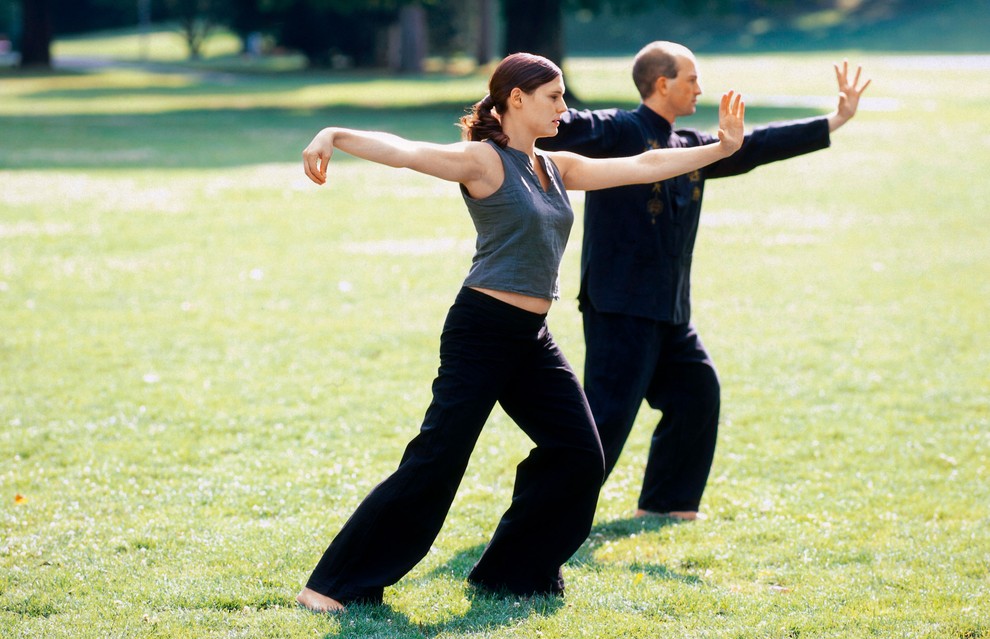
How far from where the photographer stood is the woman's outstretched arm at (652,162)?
15.9ft

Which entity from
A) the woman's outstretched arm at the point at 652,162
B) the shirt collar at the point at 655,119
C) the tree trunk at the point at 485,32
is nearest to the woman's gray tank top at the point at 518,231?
the woman's outstretched arm at the point at 652,162

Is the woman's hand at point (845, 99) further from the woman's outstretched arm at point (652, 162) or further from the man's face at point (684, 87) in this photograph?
the woman's outstretched arm at point (652, 162)

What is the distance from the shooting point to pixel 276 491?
6.28m

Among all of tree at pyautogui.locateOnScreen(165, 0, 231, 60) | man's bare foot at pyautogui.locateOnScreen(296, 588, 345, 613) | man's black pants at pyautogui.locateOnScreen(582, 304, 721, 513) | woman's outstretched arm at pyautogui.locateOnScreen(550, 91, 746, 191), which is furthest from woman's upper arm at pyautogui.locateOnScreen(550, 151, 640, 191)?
tree at pyautogui.locateOnScreen(165, 0, 231, 60)

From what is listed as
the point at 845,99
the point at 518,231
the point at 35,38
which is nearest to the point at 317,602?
the point at 518,231

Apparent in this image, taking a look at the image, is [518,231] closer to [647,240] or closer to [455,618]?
[647,240]

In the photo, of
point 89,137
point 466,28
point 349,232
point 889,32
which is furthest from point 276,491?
point 889,32

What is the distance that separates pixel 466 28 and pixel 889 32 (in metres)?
24.3

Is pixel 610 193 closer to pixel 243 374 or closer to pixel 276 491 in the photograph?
pixel 276 491

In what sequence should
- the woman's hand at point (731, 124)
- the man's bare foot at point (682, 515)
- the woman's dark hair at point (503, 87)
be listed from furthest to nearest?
the man's bare foot at point (682, 515) < the woman's hand at point (731, 124) < the woman's dark hair at point (503, 87)

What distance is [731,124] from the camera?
497cm

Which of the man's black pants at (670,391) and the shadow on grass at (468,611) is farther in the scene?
the man's black pants at (670,391)

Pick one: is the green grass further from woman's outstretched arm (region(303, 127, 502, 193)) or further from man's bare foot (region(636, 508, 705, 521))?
woman's outstretched arm (region(303, 127, 502, 193))

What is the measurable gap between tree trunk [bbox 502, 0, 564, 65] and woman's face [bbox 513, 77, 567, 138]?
92.1 ft
